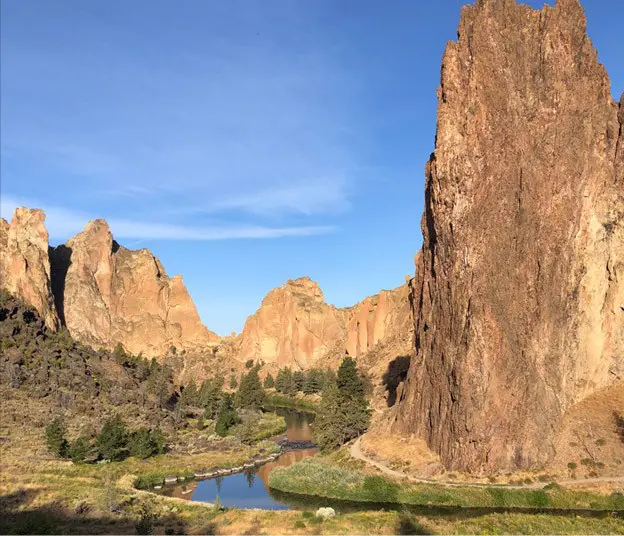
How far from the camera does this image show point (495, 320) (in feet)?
Result: 174

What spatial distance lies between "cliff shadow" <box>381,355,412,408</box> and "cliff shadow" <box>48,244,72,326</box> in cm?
11708

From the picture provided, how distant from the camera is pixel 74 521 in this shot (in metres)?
36.8

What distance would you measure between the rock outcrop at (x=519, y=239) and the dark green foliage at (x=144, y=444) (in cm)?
3131

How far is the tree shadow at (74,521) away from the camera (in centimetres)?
3334

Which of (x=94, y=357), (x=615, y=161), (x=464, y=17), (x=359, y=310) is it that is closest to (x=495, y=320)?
(x=615, y=161)

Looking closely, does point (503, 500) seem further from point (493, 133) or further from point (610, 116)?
point (610, 116)

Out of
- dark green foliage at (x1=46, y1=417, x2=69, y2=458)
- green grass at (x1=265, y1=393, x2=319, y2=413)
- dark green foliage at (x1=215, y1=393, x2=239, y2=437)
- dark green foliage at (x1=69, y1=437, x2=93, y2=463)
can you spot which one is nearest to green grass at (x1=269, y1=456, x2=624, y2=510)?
dark green foliage at (x1=69, y1=437, x2=93, y2=463)

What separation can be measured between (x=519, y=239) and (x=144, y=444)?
49.9 meters

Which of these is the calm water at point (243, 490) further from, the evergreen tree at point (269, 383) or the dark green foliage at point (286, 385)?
the evergreen tree at point (269, 383)

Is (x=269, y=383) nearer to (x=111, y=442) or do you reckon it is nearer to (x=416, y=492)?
(x=111, y=442)

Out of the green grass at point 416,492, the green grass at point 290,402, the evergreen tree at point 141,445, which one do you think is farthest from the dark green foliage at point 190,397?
the green grass at point 416,492

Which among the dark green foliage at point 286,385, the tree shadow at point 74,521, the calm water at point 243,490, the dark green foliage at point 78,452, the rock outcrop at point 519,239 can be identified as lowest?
the calm water at point 243,490

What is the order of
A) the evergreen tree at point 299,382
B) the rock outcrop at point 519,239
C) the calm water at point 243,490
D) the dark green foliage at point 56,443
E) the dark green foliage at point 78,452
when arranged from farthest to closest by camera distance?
1. the evergreen tree at point 299,382
2. the dark green foliage at point 56,443
3. the dark green foliage at point 78,452
4. the rock outcrop at point 519,239
5. the calm water at point 243,490

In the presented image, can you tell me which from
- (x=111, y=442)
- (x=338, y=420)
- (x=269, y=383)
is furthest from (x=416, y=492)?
(x=269, y=383)
